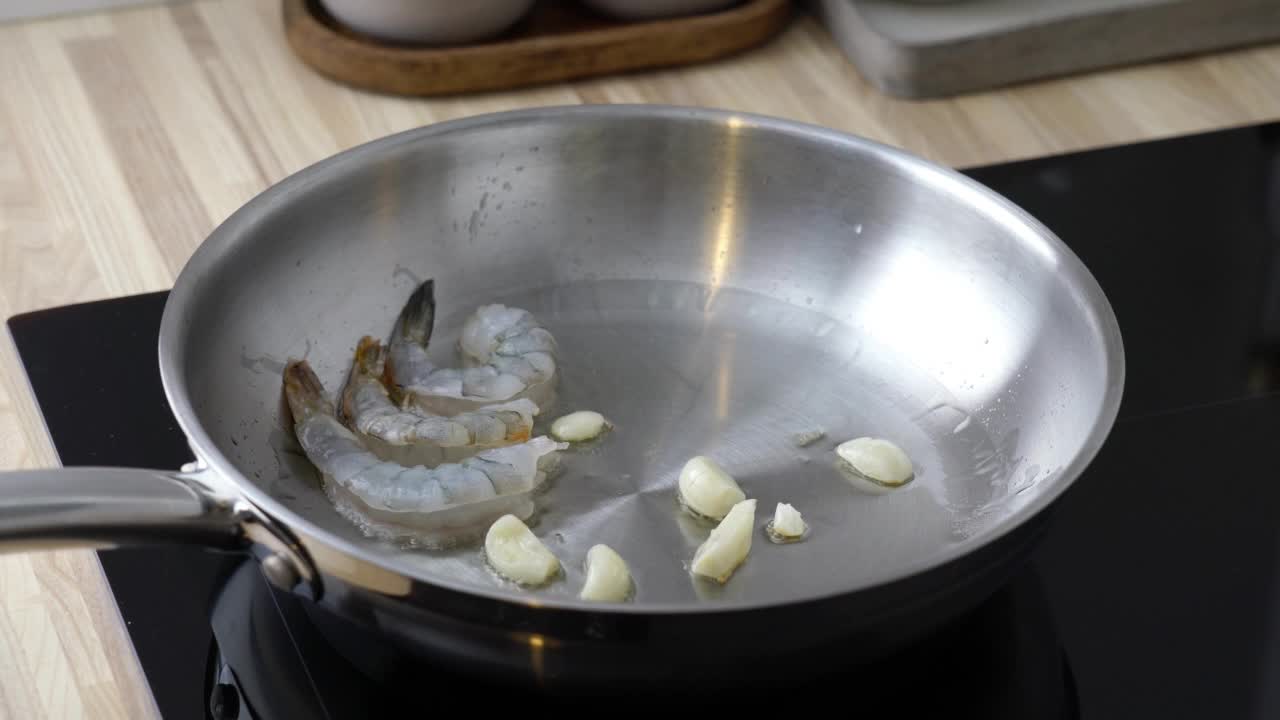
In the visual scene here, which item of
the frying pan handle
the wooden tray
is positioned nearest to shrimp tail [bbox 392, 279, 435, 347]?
the frying pan handle

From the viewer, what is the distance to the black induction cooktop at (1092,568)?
2.19 ft

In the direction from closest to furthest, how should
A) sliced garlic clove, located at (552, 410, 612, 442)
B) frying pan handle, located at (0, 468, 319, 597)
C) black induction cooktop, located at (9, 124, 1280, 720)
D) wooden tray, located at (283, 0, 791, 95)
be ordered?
frying pan handle, located at (0, 468, 319, 597)
black induction cooktop, located at (9, 124, 1280, 720)
sliced garlic clove, located at (552, 410, 612, 442)
wooden tray, located at (283, 0, 791, 95)

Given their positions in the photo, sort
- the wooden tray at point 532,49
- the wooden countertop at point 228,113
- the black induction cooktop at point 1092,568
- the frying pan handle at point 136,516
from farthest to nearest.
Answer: the wooden tray at point 532,49, the wooden countertop at point 228,113, the black induction cooktop at point 1092,568, the frying pan handle at point 136,516

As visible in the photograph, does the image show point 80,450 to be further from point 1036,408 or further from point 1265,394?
point 1265,394

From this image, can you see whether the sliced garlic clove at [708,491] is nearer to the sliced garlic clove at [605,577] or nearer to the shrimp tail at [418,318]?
the sliced garlic clove at [605,577]

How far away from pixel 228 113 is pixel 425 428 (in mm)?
519

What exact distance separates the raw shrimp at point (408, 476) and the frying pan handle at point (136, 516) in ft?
0.33

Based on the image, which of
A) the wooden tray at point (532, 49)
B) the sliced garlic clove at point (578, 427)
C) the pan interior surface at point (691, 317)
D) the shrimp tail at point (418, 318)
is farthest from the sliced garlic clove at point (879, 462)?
the wooden tray at point (532, 49)

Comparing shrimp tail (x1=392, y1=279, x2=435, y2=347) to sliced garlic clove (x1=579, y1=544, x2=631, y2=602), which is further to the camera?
shrimp tail (x1=392, y1=279, x2=435, y2=347)

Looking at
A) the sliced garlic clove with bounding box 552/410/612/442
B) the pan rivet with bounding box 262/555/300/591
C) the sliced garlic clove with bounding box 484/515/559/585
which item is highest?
the pan rivet with bounding box 262/555/300/591

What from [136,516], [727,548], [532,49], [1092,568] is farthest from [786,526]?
[532,49]

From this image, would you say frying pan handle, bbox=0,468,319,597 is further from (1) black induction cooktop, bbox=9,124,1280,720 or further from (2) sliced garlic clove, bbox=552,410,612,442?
(2) sliced garlic clove, bbox=552,410,612,442

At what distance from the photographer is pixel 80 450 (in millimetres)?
813

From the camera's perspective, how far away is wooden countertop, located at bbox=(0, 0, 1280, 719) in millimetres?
1052
